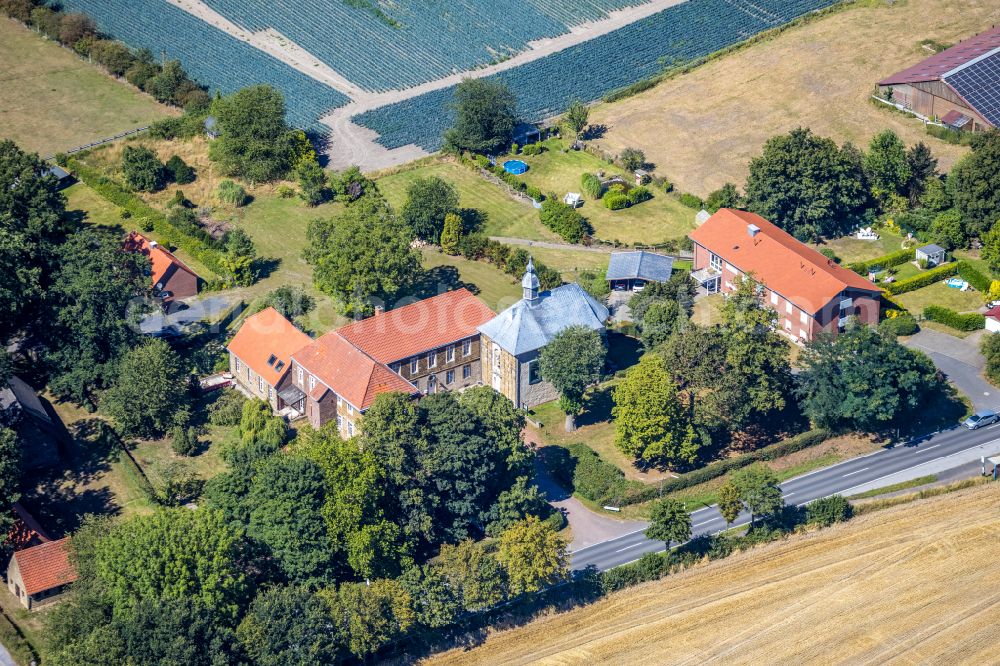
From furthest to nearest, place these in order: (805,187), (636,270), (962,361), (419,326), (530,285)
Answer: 1. (805,187)
2. (636,270)
3. (962,361)
4. (419,326)
5. (530,285)

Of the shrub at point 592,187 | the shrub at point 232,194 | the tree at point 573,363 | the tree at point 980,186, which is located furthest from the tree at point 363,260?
the tree at point 980,186

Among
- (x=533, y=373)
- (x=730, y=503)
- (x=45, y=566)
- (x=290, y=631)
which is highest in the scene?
(x=533, y=373)

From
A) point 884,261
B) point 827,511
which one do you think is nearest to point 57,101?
point 884,261

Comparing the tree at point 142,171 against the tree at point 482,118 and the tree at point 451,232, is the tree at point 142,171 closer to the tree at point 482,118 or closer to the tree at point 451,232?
the tree at point 482,118

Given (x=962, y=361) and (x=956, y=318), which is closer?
(x=962, y=361)

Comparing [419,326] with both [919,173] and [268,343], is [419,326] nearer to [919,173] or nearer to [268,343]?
[268,343]

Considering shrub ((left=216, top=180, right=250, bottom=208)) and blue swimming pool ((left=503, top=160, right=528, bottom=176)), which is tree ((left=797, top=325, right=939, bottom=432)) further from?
shrub ((left=216, top=180, right=250, bottom=208))

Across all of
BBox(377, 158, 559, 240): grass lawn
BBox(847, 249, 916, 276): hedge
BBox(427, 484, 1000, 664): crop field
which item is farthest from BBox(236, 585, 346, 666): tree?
BBox(847, 249, 916, 276): hedge
